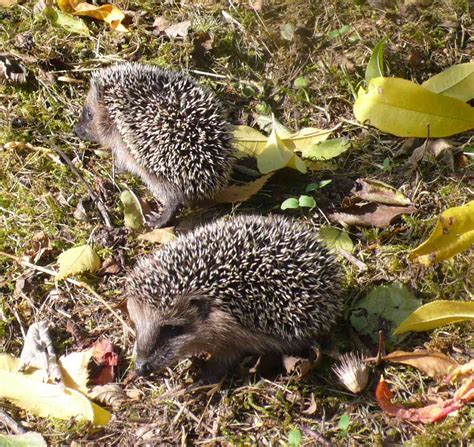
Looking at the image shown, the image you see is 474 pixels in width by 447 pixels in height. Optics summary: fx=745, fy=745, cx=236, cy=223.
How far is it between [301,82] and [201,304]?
2777 mm

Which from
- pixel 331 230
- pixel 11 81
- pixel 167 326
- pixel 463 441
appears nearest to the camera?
pixel 463 441

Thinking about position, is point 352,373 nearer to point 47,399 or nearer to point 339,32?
point 47,399

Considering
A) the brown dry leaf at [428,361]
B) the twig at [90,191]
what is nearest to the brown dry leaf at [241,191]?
the twig at [90,191]

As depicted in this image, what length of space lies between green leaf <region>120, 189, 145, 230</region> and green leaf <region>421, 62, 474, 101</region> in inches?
104

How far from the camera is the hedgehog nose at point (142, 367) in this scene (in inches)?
199

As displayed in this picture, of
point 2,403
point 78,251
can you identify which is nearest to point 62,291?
point 78,251

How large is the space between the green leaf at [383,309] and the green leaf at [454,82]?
1841mm

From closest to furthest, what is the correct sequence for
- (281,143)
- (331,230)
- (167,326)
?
(167,326)
(331,230)
(281,143)

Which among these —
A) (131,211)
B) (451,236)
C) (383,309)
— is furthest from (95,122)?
(451,236)

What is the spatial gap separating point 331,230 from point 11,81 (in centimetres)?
368

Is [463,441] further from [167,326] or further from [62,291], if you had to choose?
[62,291]

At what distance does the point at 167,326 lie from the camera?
512cm

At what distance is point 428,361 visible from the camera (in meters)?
4.98

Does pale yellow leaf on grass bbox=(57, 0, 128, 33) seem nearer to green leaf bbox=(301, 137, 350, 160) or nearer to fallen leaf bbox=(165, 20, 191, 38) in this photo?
fallen leaf bbox=(165, 20, 191, 38)
